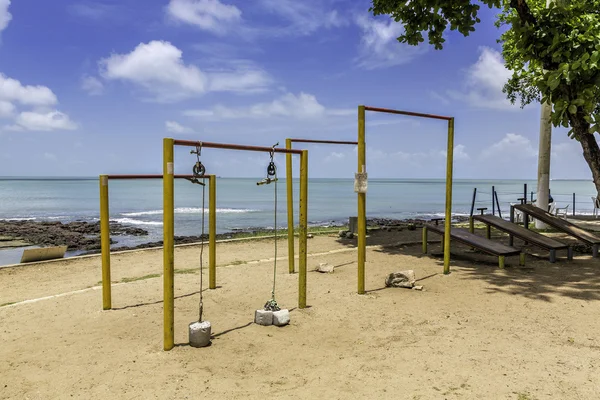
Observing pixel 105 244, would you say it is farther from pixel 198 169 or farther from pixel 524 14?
pixel 524 14

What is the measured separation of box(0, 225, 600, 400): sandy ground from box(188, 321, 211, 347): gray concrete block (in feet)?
0.30

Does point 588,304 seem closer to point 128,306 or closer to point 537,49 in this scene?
point 537,49

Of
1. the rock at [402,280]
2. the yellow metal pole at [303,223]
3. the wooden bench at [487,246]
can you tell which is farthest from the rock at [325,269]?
the wooden bench at [487,246]

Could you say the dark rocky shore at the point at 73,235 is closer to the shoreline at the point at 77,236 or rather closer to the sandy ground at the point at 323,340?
the shoreline at the point at 77,236

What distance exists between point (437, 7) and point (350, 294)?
637 centimetres

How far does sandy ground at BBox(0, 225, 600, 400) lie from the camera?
3604 mm

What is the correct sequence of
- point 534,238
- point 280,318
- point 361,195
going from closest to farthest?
1. point 280,318
2. point 361,195
3. point 534,238

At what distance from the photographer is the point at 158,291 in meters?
6.75

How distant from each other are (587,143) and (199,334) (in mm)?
6719

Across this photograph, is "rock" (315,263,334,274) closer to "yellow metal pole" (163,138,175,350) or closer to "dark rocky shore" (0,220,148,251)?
"yellow metal pole" (163,138,175,350)

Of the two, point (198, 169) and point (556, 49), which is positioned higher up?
point (556, 49)

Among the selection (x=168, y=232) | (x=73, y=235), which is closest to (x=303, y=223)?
(x=168, y=232)

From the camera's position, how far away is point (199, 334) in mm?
4398

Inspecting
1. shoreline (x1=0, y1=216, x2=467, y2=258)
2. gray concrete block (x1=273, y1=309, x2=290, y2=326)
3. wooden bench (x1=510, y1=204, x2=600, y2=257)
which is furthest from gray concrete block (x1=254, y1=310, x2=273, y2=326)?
shoreline (x1=0, y1=216, x2=467, y2=258)
